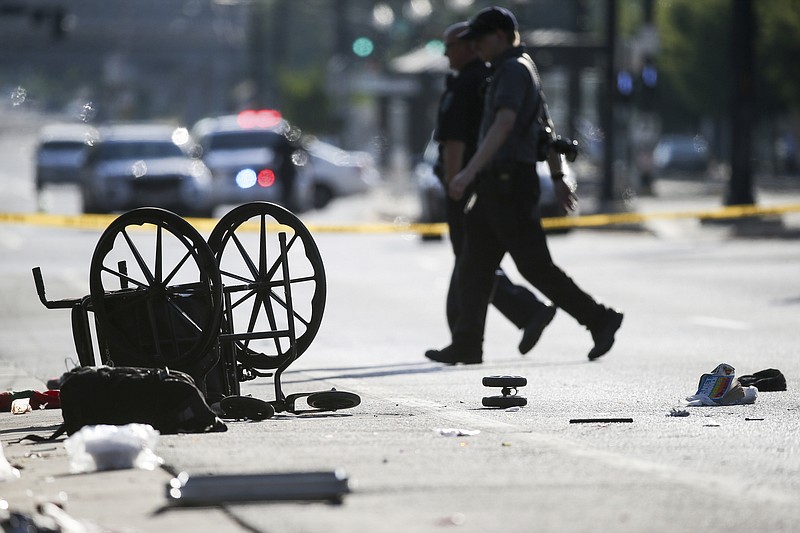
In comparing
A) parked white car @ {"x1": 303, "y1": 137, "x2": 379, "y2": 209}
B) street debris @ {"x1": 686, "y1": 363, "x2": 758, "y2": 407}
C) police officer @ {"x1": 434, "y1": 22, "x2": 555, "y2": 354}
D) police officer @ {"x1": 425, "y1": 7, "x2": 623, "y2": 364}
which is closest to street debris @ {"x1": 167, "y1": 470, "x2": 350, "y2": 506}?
street debris @ {"x1": 686, "y1": 363, "x2": 758, "y2": 407}

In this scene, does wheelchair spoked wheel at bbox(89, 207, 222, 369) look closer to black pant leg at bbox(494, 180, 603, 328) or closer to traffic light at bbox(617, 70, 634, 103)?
black pant leg at bbox(494, 180, 603, 328)

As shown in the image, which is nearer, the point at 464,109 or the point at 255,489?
the point at 255,489

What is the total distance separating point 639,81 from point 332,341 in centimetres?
2718

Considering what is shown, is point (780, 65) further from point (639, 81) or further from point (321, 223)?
point (321, 223)

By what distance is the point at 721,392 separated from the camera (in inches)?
312

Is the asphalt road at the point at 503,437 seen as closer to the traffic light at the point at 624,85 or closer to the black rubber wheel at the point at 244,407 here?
the black rubber wheel at the point at 244,407

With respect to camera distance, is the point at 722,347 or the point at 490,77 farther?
the point at 722,347

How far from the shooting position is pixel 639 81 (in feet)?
126

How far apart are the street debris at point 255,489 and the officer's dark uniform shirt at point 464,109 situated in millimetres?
5256

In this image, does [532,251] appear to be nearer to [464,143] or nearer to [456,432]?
[464,143]

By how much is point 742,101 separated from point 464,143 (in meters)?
18.7

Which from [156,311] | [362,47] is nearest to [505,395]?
[156,311]

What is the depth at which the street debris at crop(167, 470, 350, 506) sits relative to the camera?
17.4 feet

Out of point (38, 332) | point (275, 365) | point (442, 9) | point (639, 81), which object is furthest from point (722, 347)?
point (442, 9)
